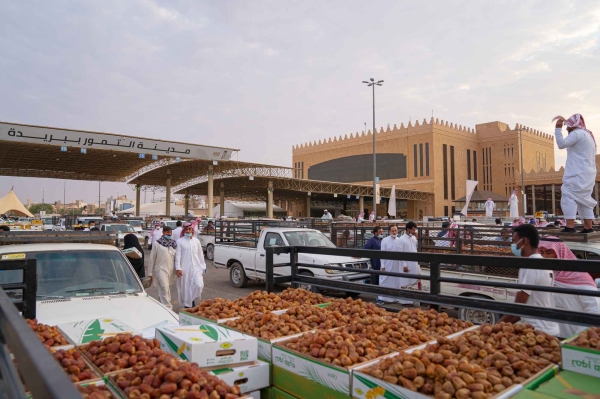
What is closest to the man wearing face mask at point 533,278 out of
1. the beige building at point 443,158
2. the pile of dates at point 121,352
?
the pile of dates at point 121,352

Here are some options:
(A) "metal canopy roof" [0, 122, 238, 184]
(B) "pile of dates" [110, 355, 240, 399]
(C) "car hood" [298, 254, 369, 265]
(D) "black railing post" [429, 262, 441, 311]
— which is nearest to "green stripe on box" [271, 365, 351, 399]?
(B) "pile of dates" [110, 355, 240, 399]

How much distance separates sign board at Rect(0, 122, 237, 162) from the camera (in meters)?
29.8

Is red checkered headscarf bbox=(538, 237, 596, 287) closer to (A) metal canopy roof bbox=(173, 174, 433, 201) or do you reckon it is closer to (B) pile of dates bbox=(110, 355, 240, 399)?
(B) pile of dates bbox=(110, 355, 240, 399)

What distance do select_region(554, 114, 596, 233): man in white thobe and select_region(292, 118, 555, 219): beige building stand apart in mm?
51878

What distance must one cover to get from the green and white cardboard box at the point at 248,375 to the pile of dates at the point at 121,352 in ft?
1.42

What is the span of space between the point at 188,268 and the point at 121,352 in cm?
580

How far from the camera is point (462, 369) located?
238 cm

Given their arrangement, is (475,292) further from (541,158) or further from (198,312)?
(541,158)

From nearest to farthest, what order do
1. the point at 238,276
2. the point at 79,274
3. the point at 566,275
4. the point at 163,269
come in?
the point at 566,275 < the point at 79,274 < the point at 163,269 < the point at 238,276

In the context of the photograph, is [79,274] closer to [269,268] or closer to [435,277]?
[269,268]

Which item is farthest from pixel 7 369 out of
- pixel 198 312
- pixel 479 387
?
pixel 198 312

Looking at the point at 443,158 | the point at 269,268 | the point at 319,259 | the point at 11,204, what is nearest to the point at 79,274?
the point at 269,268

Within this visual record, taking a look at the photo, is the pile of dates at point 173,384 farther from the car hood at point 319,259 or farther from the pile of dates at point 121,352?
the car hood at point 319,259

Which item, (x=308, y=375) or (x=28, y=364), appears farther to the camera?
(x=308, y=375)
